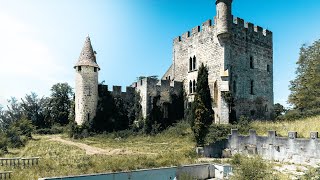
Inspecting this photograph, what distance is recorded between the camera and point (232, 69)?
34.5m

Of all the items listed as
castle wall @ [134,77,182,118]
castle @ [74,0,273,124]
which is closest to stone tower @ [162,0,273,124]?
castle @ [74,0,273,124]

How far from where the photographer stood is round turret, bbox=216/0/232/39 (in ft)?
109

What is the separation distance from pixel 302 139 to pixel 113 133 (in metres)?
21.1

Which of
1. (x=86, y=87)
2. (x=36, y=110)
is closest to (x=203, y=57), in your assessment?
(x=86, y=87)

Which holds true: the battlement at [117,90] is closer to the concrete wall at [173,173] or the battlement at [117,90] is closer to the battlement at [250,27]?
the battlement at [250,27]

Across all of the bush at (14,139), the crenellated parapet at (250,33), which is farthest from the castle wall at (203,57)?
the bush at (14,139)

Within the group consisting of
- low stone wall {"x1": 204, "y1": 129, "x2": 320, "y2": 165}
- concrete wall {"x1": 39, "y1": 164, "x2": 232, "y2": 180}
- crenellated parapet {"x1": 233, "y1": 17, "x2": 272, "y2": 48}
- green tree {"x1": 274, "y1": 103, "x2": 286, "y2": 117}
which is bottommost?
concrete wall {"x1": 39, "y1": 164, "x2": 232, "y2": 180}

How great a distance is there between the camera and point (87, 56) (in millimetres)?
36594

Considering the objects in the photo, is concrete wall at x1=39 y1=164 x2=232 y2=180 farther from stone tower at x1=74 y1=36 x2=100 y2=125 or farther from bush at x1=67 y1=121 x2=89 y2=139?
stone tower at x1=74 y1=36 x2=100 y2=125

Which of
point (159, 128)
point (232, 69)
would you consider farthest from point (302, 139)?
point (159, 128)

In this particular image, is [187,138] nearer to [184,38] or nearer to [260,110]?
[260,110]

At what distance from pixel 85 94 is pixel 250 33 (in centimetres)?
1971

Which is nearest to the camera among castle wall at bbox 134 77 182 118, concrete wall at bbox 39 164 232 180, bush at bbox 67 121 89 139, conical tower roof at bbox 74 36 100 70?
concrete wall at bbox 39 164 232 180

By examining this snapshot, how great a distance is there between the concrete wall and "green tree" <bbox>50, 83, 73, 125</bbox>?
3571 centimetres
